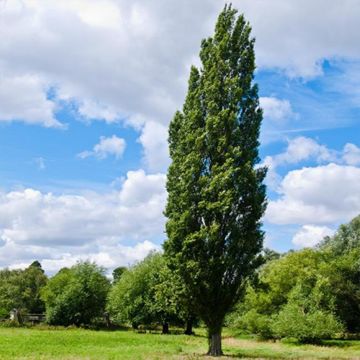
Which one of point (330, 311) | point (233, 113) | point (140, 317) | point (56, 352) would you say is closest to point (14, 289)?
point (140, 317)

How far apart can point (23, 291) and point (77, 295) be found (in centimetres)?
3229

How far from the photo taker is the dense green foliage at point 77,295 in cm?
5891

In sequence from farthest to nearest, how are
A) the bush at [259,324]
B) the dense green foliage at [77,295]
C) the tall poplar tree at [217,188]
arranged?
the dense green foliage at [77,295] → the bush at [259,324] → the tall poplar tree at [217,188]

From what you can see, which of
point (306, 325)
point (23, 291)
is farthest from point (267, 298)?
point (23, 291)

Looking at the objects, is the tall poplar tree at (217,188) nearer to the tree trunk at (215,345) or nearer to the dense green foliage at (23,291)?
the tree trunk at (215,345)

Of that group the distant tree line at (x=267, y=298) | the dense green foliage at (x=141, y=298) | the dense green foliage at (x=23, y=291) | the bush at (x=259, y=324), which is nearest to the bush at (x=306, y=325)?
the distant tree line at (x=267, y=298)

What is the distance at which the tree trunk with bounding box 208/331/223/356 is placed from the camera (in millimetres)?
27312

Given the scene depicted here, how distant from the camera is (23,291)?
87.2m

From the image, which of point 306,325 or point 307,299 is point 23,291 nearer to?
point 307,299

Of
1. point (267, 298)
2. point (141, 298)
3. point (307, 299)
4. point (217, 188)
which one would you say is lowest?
point (141, 298)

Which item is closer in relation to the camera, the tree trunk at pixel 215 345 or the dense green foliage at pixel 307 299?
the tree trunk at pixel 215 345

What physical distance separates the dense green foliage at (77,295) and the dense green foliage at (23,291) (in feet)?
51.2

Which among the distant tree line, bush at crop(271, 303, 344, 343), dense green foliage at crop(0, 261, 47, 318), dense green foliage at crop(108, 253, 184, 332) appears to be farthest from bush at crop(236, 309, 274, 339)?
dense green foliage at crop(0, 261, 47, 318)

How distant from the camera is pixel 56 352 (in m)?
26.2
